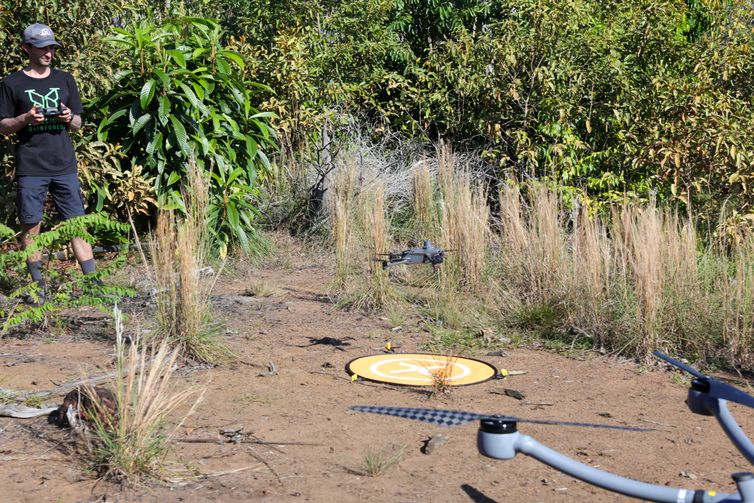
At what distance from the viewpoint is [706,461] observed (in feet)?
13.0

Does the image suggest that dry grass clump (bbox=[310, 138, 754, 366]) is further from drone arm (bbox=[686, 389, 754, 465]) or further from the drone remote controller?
drone arm (bbox=[686, 389, 754, 465])

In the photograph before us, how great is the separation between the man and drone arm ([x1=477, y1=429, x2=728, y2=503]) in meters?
4.70

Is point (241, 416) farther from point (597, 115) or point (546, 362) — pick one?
point (597, 115)

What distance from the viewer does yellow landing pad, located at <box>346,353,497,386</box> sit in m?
5.04

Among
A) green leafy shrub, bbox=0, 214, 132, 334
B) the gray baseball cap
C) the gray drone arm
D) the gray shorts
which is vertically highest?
the gray baseball cap

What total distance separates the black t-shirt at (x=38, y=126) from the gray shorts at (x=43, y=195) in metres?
0.05

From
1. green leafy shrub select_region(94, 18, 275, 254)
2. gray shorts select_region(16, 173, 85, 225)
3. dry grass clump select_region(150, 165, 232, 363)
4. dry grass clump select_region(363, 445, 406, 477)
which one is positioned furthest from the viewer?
green leafy shrub select_region(94, 18, 275, 254)

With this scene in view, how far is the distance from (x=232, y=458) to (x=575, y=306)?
3126 mm

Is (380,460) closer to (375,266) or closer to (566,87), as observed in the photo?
(375,266)

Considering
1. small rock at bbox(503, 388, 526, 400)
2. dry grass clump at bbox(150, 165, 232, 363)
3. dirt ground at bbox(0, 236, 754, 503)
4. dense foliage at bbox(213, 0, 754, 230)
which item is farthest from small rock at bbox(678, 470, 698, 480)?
dense foliage at bbox(213, 0, 754, 230)

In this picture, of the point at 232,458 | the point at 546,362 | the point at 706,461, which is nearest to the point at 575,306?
the point at 546,362

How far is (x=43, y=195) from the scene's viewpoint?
648 cm

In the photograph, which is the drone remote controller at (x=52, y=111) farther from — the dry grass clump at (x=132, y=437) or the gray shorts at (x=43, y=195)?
the dry grass clump at (x=132, y=437)

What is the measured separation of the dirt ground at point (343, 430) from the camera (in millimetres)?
Result: 3562
